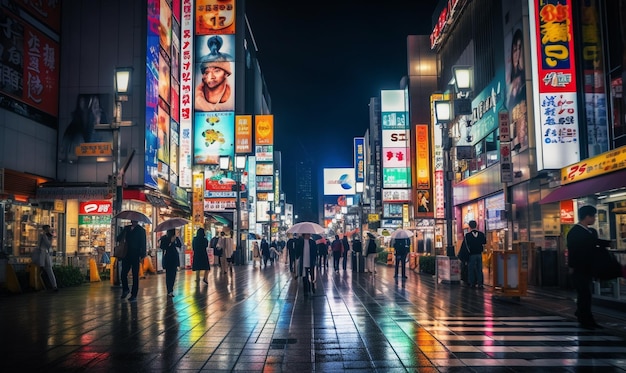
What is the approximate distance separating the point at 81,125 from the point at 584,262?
66.2 ft

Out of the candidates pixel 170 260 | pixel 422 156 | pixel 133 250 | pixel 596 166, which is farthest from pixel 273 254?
pixel 596 166

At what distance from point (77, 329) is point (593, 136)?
1468 centimetres

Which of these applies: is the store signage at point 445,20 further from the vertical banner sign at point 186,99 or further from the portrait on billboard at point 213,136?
the vertical banner sign at point 186,99

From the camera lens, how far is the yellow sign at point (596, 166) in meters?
12.4

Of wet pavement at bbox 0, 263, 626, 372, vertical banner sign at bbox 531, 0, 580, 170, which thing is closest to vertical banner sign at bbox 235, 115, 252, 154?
vertical banner sign at bbox 531, 0, 580, 170

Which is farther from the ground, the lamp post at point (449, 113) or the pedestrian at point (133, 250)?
the lamp post at point (449, 113)

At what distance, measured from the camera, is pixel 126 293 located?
45.8 feet

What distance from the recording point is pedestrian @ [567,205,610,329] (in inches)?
355

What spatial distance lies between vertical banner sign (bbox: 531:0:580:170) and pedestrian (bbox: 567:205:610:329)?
27.4 feet

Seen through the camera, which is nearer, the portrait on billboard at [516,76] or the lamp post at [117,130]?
the lamp post at [117,130]

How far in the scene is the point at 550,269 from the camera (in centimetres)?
1723

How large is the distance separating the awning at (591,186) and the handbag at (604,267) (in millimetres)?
2988

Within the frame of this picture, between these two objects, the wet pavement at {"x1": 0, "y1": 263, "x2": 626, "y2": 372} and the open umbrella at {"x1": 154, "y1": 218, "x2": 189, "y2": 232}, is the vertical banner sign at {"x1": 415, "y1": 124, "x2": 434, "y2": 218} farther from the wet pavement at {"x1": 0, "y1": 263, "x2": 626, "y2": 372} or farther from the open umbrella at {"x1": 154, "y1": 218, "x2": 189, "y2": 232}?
the wet pavement at {"x1": 0, "y1": 263, "x2": 626, "y2": 372}

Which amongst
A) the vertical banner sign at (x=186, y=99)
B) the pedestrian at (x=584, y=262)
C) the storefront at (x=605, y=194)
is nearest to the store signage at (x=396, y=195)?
the vertical banner sign at (x=186, y=99)
